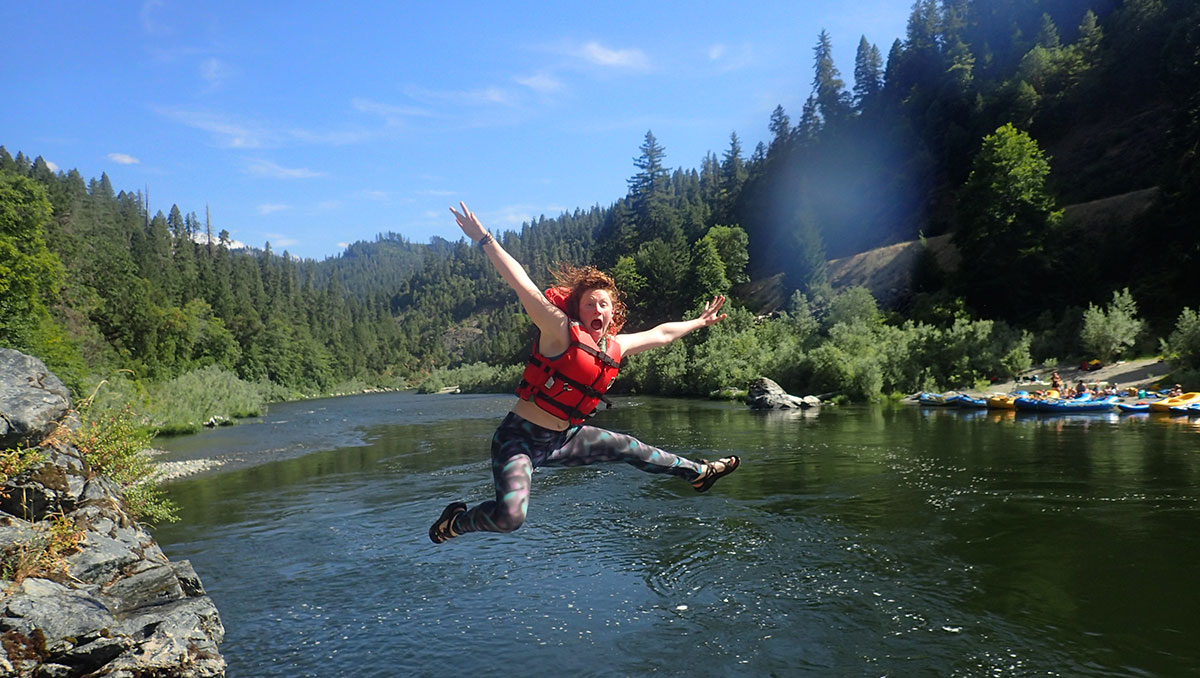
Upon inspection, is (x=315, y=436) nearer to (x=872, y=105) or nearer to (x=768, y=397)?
(x=768, y=397)

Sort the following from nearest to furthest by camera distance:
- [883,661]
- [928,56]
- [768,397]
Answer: [883,661]
[768,397]
[928,56]

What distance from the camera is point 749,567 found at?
43.5 ft

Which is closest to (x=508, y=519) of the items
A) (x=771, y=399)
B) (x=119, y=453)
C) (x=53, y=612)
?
(x=53, y=612)

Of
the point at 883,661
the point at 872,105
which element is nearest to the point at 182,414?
the point at 883,661

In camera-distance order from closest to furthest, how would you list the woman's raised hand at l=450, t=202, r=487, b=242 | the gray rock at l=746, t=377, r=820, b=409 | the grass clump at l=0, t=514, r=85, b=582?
the woman's raised hand at l=450, t=202, r=487, b=242 < the grass clump at l=0, t=514, r=85, b=582 < the gray rock at l=746, t=377, r=820, b=409

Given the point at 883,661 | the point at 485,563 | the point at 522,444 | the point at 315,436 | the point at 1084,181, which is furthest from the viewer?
the point at 1084,181

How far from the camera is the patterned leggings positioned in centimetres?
565

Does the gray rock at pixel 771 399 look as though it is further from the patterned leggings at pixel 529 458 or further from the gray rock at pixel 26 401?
the patterned leggings at pixel 529 458

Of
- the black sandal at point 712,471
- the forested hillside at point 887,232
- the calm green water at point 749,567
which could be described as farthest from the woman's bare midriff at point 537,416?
the forested hillside at point 887,232

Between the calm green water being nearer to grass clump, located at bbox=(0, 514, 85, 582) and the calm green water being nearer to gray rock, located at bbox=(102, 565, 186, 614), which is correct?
gray rock, located at bbox=(102, 565, 186, 614)

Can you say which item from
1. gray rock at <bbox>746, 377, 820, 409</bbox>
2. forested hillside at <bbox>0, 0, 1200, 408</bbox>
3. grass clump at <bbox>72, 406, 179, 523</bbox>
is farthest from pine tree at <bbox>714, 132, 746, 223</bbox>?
grass clump at <bbox>72, 406, 179, 523</bbox>

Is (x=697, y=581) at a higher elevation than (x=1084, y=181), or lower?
lower

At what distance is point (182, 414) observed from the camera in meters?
43.0

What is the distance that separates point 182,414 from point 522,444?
4399 centimetres
